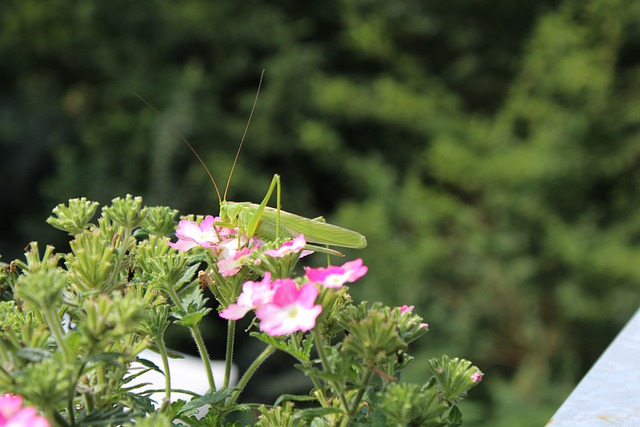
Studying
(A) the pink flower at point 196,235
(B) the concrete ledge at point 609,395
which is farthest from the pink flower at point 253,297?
(B) the concrete ledge at point 609,395

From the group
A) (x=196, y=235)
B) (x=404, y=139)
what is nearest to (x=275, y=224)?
(x=196, y=235)

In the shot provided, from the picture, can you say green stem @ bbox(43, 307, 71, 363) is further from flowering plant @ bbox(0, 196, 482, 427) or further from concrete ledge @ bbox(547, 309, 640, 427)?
concrete ledge @ bbox(547, 309, 640, 427)

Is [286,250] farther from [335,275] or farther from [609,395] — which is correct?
[609,395]

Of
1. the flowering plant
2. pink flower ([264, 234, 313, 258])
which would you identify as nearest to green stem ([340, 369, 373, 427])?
the flowering plant

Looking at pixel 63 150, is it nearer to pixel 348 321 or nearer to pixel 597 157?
pixel 597 157

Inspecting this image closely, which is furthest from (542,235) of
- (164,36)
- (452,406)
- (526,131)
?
(452,406)

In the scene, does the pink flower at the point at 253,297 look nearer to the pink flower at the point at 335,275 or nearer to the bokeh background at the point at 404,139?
the pink flower at the point at 335,275
